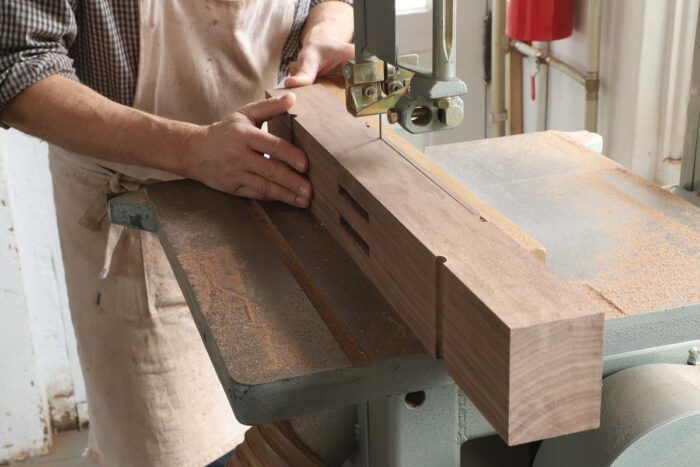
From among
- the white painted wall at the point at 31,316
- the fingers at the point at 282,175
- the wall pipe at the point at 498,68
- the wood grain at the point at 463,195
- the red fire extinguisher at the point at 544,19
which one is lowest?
the white painted wall at the point at 31,316

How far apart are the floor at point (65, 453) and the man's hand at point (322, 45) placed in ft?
4.73

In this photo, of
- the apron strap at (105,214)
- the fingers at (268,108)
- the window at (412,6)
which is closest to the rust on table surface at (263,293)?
the fingers at (268,108)

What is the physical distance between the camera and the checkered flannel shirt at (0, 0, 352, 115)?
1548 mm

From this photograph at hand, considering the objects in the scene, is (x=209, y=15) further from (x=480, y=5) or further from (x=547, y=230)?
(x=480, y=5)

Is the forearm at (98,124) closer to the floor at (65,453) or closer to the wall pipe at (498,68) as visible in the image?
the floor at (65,453)

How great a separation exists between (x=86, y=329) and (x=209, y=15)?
26.3 inches

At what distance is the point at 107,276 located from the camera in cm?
185

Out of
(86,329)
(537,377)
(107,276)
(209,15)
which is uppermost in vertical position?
(209,15)

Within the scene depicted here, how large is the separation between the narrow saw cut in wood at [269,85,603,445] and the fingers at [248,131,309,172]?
0.10m

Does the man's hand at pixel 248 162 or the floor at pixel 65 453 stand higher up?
the man's hand at pixel 248 162

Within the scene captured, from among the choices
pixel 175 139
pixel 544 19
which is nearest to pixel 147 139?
pixel 175 139

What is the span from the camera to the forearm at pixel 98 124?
1539 millimetres

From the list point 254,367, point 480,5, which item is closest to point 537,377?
point 254,367

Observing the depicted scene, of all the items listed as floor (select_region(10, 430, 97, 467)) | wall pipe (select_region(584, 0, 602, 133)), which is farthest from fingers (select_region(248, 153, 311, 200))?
floor (select_region(10, 430, 97, 467))
